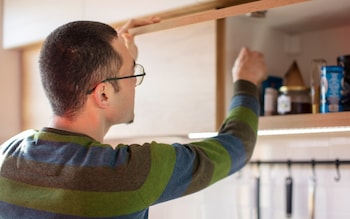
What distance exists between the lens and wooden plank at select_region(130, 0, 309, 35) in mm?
1146

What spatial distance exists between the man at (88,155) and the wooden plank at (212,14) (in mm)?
247

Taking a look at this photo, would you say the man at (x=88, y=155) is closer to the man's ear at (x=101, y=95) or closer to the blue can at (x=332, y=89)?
the man's ear at (x=101, y=95)

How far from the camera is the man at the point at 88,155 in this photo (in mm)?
958

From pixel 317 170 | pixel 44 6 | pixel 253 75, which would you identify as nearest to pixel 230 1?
pixel 253 75

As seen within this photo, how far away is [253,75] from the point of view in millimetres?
1336

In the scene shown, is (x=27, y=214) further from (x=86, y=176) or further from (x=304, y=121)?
(x=304, y=121)

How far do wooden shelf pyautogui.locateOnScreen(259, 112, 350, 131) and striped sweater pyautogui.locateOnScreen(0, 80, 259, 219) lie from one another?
320 mm

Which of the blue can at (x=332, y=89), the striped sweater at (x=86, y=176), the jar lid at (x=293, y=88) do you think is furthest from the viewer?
the jar lid at (x=293, y=88)

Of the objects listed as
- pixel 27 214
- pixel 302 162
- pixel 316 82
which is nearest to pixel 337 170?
pixel 302 162

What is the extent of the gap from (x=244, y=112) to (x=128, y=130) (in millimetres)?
444

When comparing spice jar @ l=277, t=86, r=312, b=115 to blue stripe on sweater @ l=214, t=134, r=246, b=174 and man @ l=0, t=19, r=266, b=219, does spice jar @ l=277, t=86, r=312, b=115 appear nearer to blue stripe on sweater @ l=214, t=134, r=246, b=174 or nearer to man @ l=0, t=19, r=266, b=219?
blue stripe on sweater @ l=214, t=134, r=246, b=174

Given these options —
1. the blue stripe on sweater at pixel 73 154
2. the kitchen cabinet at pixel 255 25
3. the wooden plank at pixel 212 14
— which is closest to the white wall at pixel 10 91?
the kitchen cabinet at pixel 255 25

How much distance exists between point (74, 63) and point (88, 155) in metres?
0.17

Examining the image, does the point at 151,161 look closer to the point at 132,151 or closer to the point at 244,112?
the point at 132,151
